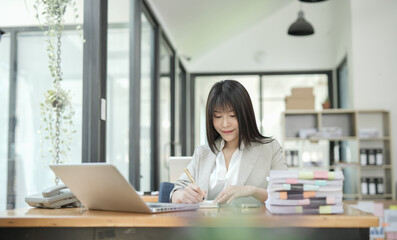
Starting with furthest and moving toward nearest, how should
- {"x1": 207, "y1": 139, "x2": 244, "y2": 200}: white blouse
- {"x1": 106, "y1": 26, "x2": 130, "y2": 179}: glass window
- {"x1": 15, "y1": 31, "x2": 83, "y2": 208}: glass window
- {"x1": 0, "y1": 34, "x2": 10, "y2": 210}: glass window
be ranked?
{"x1": 106, "y1": 26, "x2": 130, "y2": 179}: glass window < {"x1": 15, "y1": 31, "x2": 83, "y2": 208}: glass window < {"x1": 0, "y1": 34, "x2": 10, "y2": 210}: glass window < {"x1": 207, "y1": 139, "x2": 244, "y2": 200}: white blouse

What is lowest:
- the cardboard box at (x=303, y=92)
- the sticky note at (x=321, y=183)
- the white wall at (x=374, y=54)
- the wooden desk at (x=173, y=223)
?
the wooden desk at (x=173, y=223)

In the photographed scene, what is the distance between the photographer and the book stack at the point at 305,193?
1465 mm

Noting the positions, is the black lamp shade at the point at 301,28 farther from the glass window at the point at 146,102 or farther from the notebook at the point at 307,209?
the notebook at the point at 307,209

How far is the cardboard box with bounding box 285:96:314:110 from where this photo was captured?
6.71 m

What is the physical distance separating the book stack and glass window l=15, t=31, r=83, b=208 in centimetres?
157

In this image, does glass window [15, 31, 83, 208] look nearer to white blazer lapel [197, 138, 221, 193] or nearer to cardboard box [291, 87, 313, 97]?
white blazer lapel [197, 138, 221, 193]

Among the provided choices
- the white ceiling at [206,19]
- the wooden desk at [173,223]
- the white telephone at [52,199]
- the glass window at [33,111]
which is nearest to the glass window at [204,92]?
the white ceiling at [206,19]

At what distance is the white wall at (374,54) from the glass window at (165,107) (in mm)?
2506

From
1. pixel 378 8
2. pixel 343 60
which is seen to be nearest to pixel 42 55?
pixel 378 8

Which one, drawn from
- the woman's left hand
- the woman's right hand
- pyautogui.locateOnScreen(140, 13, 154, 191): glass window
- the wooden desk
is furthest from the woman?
pyautogui.locateOnScreen(140, 13, 154, 191): glass window

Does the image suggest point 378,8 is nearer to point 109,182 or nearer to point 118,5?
point 118,5

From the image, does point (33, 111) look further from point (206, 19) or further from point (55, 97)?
point (206, 19)

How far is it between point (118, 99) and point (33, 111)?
4.09 ft

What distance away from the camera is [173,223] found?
4.58ft
